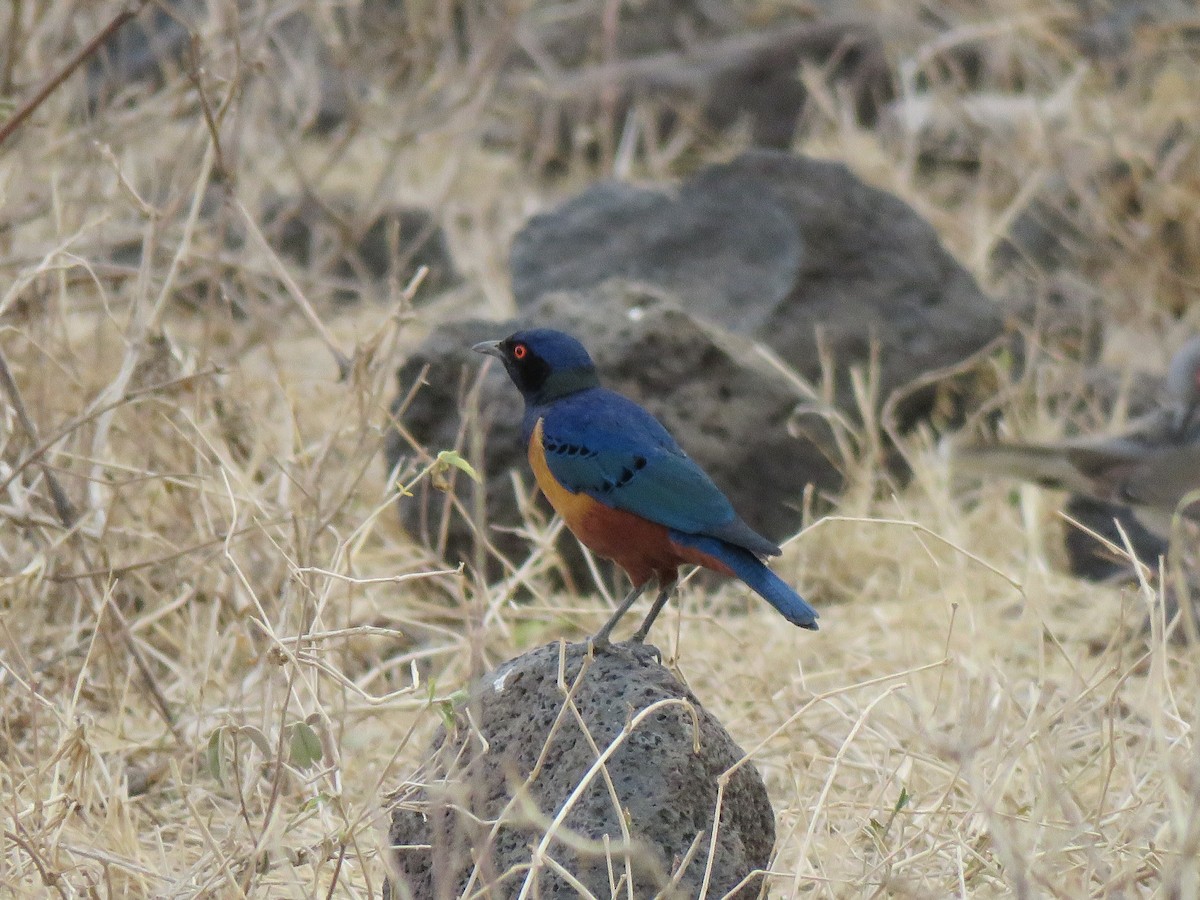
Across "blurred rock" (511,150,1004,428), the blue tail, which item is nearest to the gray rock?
"blurred rock" (511,150,1004,428)

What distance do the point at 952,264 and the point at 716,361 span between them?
153cm

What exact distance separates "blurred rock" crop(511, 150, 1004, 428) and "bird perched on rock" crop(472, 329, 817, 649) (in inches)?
99.5

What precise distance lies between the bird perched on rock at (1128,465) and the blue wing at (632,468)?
2161mm

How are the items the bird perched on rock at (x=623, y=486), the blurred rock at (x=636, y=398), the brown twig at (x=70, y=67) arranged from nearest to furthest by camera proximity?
the bird perched on rock at (x=623, y=486)
the brown twig at (x=70, y=67)
the blurred rock at (x=636, y=398)

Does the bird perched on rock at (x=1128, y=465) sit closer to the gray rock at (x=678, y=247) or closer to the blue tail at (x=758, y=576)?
the gray rock at (x=678, y=247)

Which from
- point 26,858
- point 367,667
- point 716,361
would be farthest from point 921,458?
point 26,858

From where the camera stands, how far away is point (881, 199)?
6352mm

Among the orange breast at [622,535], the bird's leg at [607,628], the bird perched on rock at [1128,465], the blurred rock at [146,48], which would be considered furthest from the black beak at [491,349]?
the blurred rock at [146,48]

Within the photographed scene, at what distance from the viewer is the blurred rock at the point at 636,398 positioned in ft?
16.8

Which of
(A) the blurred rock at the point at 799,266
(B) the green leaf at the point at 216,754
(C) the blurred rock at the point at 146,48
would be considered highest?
(B) the green leaf at the point at 216,754

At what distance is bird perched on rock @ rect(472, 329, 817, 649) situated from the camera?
10.5 ft

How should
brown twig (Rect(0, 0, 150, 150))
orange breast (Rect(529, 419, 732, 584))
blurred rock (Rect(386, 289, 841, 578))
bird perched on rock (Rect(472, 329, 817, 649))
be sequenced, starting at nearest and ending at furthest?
1. bird perched on rock (Rect(472, 329, 817, 649))
2. orange breast (Rect(529, 419, 732, 584))
3. brown twig (Rect(0, 0, 150, 150))
4. blurred rock (Rect(386, 289, 841, 578))

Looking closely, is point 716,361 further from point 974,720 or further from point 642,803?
point 974,720

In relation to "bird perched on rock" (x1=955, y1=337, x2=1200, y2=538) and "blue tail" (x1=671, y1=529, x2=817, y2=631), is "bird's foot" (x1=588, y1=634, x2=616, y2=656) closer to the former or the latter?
"blue tail" (x1=671, y1=529, x2=817, y2=631)
